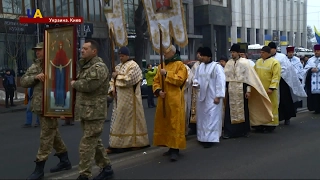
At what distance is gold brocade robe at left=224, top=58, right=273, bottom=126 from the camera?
8.55m

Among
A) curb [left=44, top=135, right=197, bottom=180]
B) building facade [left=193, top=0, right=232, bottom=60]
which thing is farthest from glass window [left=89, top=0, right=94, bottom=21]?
curb [left=44, top=135, right=197, bottom=180]

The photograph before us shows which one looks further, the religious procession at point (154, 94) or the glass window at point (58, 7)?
the glass window at point (58, 7)

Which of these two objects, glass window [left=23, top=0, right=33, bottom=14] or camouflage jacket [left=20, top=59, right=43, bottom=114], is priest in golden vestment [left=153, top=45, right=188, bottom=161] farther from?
glass window [left=23, top=0, right=33, bottom=14]

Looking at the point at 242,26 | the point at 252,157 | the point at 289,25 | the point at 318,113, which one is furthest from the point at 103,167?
the point at 289,25

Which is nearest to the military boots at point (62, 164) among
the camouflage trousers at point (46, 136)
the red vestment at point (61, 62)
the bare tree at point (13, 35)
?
the camouflage trousers at point (46, 136)

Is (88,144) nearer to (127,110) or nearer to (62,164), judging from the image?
(62,164)

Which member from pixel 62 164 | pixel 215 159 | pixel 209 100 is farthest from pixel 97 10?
pixel 62 164

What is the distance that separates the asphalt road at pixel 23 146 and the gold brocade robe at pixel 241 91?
1.90 metres

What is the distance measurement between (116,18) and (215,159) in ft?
9.34

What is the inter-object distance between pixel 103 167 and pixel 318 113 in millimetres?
8017

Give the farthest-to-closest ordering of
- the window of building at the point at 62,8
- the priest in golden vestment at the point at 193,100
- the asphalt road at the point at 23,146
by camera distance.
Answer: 1. the window of building at the point at 62,8
2. the priest in golden vestment at the point at 193,100
3. the asphalt road at the point at 23,146

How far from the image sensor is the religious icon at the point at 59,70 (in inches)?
213

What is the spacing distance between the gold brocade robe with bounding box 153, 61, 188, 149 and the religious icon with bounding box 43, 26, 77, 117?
1.79 meters

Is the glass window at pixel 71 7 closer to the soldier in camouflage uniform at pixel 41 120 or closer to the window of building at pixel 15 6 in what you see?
the window of building at pixel 15 6
